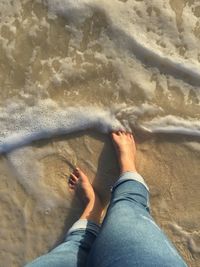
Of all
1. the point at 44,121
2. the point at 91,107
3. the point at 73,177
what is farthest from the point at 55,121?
the point at 73,177

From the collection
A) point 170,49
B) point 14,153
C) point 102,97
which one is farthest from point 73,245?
point 170,49

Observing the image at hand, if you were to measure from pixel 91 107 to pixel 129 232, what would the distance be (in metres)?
0.71

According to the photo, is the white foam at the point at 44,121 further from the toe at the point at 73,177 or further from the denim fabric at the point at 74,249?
the denim fabric at the point at 74,249

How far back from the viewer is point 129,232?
64.9 inches

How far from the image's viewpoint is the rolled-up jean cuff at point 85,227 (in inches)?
78.5

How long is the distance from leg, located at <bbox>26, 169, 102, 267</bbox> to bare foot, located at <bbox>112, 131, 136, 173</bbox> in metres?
0.21

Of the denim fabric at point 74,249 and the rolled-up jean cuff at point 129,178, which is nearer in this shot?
the denim fabric at point 74,249

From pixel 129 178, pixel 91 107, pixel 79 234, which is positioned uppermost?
pixel 91 107

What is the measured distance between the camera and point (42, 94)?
2.11 metres

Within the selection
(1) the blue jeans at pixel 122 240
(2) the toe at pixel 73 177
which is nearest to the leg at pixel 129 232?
(1) the blue jeans at pixel 122 240

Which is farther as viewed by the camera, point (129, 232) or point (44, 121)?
point (44, 121)

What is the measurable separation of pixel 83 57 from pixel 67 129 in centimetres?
37

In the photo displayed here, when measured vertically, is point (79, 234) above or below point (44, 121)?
below

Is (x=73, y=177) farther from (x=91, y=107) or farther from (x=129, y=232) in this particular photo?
(x=129, y=232)
